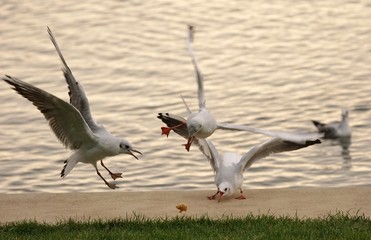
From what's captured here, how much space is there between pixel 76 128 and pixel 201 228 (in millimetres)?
1601

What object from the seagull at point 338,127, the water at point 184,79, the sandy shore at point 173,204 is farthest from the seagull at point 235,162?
the seagull at point 338,127

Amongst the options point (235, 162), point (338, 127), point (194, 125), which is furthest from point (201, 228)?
point (338, 127)

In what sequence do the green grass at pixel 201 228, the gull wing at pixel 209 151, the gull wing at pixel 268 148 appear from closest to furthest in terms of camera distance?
the green grass at pixel 201 228 → the gull wing at pixel 268 148 → the gull wing at pixel 209 151

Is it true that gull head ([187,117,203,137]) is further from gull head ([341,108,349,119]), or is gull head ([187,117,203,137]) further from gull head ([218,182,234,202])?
gull head ([341,108,349,119])

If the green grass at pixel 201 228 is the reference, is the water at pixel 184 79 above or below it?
above

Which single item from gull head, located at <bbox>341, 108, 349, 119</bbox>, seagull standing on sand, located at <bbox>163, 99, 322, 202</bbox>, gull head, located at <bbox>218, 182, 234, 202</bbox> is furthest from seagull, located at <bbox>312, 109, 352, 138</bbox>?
gull head, located at <bbox>218, 182, 234, 202</bbox>

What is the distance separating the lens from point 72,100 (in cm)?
957

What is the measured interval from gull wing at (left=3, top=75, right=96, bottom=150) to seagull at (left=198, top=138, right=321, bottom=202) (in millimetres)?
1098

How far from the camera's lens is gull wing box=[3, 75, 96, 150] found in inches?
344

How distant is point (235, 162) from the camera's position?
9.73 metres

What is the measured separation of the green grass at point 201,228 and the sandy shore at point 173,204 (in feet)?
0.97

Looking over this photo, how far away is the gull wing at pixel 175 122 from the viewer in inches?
378

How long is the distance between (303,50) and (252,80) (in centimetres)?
189

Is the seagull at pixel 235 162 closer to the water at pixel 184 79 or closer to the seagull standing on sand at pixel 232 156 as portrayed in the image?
the seagull standing on sand at pixel 232 156
